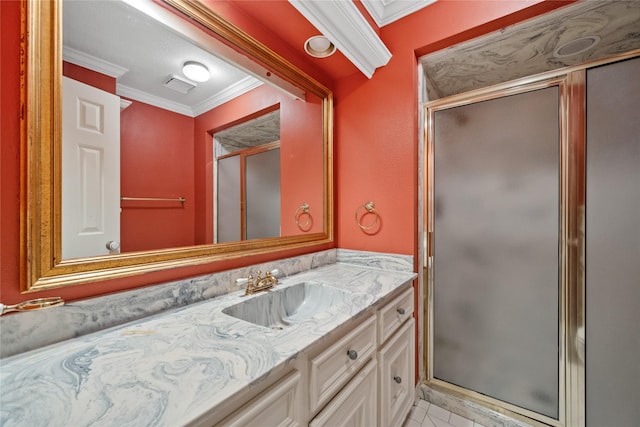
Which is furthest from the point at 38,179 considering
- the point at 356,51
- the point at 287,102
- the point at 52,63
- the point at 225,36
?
the point at 356,51

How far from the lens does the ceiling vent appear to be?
0.98m

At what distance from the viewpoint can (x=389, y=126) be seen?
61.1 inches

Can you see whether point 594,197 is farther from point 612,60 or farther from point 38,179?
point 38,179

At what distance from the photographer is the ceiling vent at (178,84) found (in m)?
0.98

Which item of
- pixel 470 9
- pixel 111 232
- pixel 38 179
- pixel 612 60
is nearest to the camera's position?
pixel 38 179

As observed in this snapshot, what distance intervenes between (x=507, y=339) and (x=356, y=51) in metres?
1.78

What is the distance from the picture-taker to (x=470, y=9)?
132 centimetres

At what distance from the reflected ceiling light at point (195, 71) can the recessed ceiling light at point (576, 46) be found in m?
1.98

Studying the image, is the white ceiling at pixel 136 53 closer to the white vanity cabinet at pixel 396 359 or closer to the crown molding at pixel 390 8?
the crown molding at pixel 390 8

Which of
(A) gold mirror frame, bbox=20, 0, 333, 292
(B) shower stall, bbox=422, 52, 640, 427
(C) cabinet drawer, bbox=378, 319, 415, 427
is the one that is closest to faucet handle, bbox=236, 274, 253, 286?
(A) gold mirror frame, bbox=20, 0, 333, 292

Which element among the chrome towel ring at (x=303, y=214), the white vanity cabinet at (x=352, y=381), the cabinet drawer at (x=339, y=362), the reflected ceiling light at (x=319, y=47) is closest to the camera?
the white vanity cabinet at (x=352, y=381)

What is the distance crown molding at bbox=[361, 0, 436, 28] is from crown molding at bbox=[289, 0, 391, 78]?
0.24 metres

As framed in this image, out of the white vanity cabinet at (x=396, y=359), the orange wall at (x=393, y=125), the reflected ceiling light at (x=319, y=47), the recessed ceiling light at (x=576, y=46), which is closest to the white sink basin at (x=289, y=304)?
the white vanity cabinet at (x=396, y=359)

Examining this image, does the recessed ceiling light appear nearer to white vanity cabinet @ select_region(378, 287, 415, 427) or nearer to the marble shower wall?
the marble shower wall
